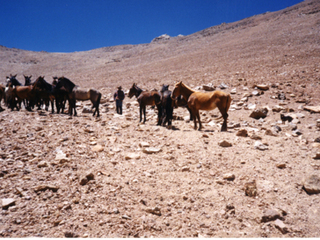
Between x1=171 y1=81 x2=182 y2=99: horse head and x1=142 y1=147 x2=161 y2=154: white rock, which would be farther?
x1=171 y1=81 x2=182 y2=99: horse head

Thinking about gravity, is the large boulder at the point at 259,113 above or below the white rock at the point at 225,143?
above

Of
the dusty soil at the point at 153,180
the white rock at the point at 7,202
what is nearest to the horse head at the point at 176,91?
the dusty soil at the point at 153,180

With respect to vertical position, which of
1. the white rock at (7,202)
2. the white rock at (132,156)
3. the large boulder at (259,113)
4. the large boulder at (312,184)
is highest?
the large boulder at (259,113)

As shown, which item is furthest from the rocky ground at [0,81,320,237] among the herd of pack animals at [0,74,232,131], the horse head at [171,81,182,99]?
the horse head at [171,81,182,99]

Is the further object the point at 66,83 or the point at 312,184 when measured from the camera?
the point at 66,83

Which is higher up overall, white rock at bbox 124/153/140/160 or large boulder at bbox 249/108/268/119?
large boulder at bbox 249/108/268/119

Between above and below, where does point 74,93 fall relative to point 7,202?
above

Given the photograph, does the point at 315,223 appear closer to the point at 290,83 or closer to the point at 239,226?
the point at 239,226

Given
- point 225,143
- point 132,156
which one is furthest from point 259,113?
point 132,156

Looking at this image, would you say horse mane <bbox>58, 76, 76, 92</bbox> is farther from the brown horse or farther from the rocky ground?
the brown horse

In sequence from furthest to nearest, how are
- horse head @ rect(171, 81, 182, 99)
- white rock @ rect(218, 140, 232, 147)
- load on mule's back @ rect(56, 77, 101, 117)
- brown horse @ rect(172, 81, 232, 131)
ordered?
load on mule's back @ rect(56, 77, 101, 117)
horse head @ rect(171, 81, 182, 99)
brown horse @ rect(172, 81, 232, 131)
white rock @ rect(218, 140, 232, 147)

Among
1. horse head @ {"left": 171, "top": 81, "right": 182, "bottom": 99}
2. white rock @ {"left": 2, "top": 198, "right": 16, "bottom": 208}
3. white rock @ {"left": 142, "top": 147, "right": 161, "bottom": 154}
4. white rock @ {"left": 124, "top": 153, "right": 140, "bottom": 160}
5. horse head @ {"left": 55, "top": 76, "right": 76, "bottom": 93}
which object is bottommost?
white rock @ {"left": 2, "top": 198, "right": 16, "bottom": 208}

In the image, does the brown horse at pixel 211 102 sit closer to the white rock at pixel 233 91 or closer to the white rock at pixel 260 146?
the white rock at pixel 260 146

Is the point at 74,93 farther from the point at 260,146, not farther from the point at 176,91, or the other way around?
the point at 260,146
